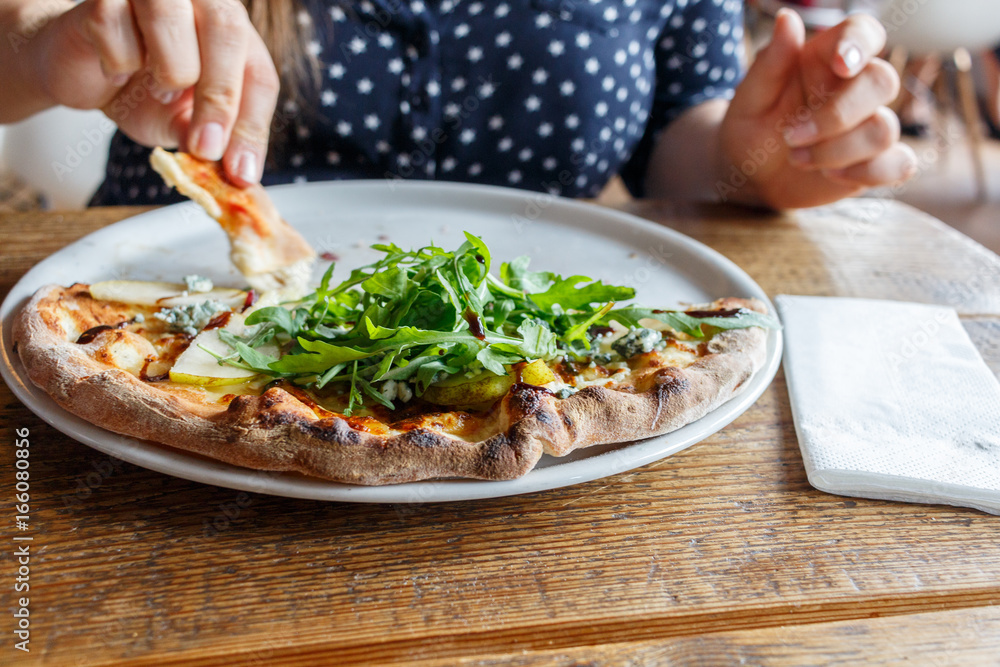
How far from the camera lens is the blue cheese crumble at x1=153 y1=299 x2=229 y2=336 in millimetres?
1187

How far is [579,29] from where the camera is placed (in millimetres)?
2023

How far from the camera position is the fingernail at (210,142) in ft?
4.59

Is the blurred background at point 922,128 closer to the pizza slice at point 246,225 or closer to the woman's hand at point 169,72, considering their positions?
the woman's hand at point 169,72

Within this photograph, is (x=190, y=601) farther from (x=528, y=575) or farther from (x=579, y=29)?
(x=579, y=29)

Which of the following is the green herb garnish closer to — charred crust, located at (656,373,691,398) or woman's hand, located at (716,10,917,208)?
charred crust, located at (656,373,691,398)

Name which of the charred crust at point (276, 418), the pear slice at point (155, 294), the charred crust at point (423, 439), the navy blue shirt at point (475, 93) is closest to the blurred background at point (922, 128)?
the navy blue shirt at point (475, 93)

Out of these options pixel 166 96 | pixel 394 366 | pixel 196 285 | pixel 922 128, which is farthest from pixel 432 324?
pixel 922 128

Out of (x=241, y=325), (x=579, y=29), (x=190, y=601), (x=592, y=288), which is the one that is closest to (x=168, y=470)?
(x=190, y=601)

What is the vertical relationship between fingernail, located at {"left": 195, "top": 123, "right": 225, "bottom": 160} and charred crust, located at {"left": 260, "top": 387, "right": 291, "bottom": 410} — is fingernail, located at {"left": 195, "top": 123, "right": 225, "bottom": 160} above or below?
above

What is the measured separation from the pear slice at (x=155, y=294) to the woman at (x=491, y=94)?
30 centimetres

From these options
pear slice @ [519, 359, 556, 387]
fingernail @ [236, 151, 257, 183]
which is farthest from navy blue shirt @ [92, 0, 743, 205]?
pear slice @ [519, 359, 556, 387]

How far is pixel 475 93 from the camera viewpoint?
2.04 meters

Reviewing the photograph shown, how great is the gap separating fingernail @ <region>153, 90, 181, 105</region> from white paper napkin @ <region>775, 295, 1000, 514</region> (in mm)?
1328

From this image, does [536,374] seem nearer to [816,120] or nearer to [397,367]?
[397,367]
